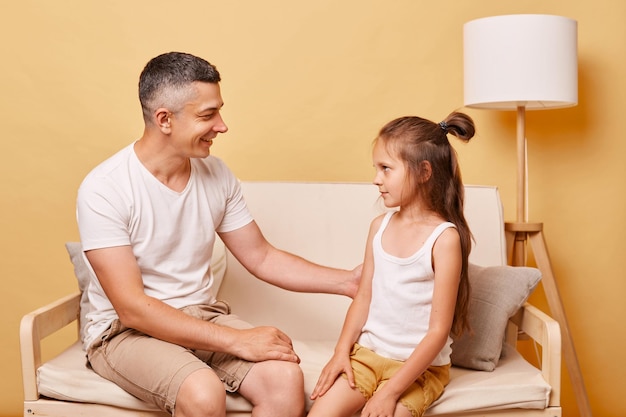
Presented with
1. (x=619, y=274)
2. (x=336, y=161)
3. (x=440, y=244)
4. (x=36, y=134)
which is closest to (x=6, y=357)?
(x=36, y=134)

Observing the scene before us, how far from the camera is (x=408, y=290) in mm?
1997

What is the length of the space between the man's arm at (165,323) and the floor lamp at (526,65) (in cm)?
119

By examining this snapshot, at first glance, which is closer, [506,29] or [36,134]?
[506,29]

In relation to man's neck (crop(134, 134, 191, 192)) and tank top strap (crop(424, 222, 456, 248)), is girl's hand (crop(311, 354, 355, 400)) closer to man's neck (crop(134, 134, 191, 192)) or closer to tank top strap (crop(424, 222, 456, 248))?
tank top strap (crop(424, 222, 456, 248))

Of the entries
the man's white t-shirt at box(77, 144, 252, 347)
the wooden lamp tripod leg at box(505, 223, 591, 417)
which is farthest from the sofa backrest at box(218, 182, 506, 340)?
the man's white t-shirt at box(77, 144, 252, 347)

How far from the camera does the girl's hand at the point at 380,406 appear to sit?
1853 millimetres

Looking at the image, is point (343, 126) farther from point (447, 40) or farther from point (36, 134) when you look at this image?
point (36, 134)

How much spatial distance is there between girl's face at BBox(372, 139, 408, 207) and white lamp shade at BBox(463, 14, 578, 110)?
0.79 metres

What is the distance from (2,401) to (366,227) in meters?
1.72

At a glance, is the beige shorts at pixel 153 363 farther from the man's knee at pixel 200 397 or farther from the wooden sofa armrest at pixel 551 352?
the wooden sofa armrest at pixel 551 352

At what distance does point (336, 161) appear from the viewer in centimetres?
309

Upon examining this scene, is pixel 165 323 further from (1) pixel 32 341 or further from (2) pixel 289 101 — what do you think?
(2) pixel 289 101

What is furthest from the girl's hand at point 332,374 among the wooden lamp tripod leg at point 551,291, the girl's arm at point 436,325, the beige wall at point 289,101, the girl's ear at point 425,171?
the beige wall at point 289,101

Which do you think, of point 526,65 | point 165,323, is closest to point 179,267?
point 165,323
